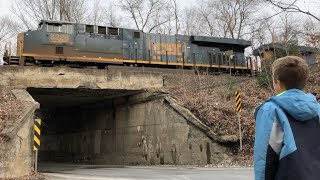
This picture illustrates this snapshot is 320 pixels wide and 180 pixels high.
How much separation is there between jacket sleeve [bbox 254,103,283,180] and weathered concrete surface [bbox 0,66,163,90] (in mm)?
18686

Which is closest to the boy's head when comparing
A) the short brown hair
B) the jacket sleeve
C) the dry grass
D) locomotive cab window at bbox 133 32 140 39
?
the short brown hair

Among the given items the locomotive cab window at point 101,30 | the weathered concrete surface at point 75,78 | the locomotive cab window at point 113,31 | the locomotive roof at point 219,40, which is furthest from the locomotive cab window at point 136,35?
the weathered concrete surface at point 75,78

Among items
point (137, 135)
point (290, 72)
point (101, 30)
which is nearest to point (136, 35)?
point (101, 30)

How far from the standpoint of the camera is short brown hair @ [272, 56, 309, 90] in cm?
251

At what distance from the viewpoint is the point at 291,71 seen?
253 cm

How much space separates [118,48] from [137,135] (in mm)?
6360

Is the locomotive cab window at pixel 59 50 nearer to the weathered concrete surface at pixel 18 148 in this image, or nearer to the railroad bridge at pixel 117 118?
the railroad bridge at pixel 117 118

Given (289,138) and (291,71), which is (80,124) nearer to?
(291,71)

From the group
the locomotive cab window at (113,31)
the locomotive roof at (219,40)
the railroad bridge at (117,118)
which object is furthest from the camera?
the locomotive roof at (219,40)

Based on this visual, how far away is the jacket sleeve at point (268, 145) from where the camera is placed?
2.34m

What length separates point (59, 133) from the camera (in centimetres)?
3244

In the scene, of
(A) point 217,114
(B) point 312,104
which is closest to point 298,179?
(B) point 312,104

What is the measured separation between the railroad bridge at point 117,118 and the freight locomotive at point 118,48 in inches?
89.7

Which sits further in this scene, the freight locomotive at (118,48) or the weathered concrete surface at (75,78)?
the freight locomotive at (118,48)
